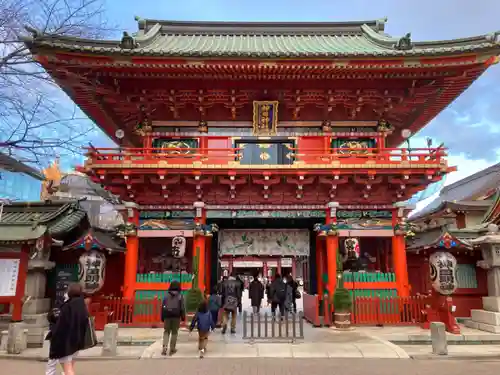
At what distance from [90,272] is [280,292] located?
22.9 feet

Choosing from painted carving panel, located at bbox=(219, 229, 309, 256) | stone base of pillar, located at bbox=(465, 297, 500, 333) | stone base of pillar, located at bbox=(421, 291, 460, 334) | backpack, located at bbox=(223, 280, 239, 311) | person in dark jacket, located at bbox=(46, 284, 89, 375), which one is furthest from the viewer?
painted carving panel, located at bbox=(219, 229, 309, 256)

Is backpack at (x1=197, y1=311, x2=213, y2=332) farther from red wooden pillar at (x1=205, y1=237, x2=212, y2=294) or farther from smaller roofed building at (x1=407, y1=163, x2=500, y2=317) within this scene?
smaller roofed building at (x1=407, y1=163, x2=500, y2=317)

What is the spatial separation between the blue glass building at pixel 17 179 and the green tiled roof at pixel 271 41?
5.42 metres

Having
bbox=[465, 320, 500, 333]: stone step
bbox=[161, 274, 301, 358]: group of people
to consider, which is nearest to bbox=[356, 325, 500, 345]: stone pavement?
bbox=[465, 320, 500, 333]: stone step

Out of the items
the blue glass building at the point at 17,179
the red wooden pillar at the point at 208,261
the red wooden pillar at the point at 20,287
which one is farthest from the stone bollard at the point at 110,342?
the red wooden pillar at the point at 208,261

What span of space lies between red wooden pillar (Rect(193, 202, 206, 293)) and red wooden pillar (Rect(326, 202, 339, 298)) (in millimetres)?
4775

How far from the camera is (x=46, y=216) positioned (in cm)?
1396

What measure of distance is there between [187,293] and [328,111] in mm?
8926

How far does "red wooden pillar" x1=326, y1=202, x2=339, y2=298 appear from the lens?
13.6 meters

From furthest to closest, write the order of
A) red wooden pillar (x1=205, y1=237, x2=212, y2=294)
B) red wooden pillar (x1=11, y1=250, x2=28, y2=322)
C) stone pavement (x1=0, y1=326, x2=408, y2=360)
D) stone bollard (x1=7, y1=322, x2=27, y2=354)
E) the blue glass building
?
red wooden pillar (x1=205, y1=237, x2=212, y2=294) → red wooden pillar (x1=11, y1=250, x2=28, y2=322) → stone bollard (x1=7, y1=322, x2=27, y2=354) → stone pavement (x1=0, y1=326, x2=408, y2=360) → the blue glass building

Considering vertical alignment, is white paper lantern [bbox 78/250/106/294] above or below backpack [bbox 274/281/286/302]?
above

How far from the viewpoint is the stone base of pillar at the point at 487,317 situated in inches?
481

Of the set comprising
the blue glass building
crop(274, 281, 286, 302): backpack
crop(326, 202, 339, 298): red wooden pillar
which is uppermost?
the blue glass building

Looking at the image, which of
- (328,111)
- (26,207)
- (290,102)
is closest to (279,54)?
(290,102)
